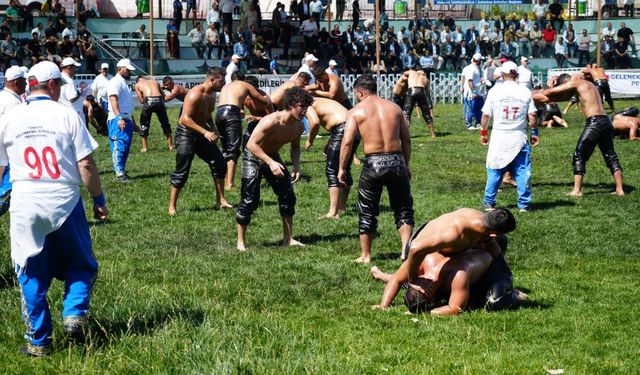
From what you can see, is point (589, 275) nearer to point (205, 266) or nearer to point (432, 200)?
point (205, 266)

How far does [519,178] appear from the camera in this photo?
1347 centimetres

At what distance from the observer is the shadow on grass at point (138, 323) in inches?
281

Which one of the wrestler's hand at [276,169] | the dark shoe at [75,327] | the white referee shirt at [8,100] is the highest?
the white referee shirt at [8,100]

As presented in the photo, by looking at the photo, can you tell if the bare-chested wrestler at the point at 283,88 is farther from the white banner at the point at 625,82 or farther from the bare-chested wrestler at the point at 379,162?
the white banner at the point at 625,82

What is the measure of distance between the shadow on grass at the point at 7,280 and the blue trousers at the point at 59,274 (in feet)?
7.18

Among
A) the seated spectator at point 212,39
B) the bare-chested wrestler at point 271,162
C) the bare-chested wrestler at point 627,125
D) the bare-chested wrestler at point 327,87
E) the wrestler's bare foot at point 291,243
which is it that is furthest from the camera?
the seated spectator at point 212,39

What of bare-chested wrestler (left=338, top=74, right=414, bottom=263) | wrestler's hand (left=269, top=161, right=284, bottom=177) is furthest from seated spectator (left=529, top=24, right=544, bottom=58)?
bare-chested wrestler (left=338, top=74, right=414, bottom=263)

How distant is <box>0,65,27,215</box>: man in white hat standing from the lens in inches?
416

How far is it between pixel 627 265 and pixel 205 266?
4219 mm

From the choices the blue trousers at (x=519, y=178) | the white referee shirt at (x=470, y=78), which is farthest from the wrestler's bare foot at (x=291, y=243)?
the white referee shirt at (x=470, y=78)

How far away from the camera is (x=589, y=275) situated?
9727 mm

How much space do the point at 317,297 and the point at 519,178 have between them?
5.35m

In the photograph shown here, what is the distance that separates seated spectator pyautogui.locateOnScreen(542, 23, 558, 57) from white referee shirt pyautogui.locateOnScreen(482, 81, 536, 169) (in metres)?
27.2

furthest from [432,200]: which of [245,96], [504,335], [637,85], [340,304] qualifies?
[637,85]
